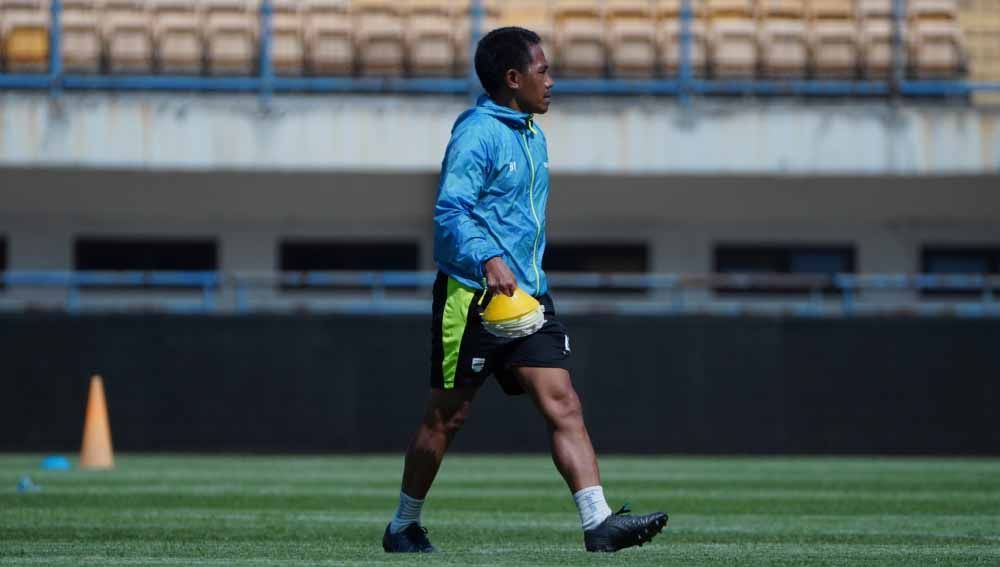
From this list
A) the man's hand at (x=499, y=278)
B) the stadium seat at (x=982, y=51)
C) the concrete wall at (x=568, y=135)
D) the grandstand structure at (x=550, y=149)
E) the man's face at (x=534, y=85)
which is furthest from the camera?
the stadium seat at (x=982, y=51)

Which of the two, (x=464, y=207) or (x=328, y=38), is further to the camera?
(x=328, y=38)

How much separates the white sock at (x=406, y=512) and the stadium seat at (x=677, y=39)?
15131 mm

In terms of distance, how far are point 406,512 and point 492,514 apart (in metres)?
2.95

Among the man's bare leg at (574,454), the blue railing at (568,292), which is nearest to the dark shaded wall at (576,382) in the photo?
the blue railing at (568,292)

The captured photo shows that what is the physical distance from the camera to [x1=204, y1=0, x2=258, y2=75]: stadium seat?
70.8 feet

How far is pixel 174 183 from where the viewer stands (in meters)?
23.2

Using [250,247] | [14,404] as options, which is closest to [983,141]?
[250,247]

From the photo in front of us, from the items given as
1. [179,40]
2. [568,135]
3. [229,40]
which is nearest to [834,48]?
[568,135]

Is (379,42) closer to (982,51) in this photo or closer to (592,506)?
(982,51)

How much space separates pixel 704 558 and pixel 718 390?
44.7 feet

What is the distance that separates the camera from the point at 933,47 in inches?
864

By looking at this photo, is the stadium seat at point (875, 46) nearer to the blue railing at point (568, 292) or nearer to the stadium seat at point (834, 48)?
the stadium seat at point (834, 48)

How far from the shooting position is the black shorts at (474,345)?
647cm

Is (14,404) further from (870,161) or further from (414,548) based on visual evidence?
(414,548)
